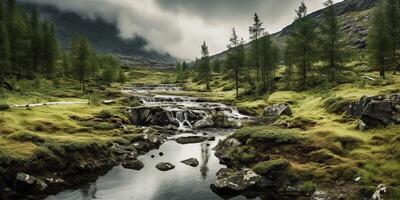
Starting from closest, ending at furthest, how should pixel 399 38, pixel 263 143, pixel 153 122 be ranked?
1. pixel 263 143
2. pixel 153 122
3. pixel 399 38

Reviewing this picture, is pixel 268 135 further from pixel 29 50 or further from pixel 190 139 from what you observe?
pixel 29 50

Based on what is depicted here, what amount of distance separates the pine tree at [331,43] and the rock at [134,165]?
58.2 m

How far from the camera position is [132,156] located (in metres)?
46.2

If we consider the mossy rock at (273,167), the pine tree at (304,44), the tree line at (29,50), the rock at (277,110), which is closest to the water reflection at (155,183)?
the mossy rock at (273,167)

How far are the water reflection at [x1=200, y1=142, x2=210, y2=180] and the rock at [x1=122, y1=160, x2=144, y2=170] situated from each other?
288 inches

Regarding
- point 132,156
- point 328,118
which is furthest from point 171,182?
point 328,118

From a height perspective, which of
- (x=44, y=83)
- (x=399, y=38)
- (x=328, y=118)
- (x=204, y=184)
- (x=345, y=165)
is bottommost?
(x=204, y=184)

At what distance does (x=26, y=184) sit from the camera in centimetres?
3275

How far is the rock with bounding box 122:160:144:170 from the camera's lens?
1659 inches

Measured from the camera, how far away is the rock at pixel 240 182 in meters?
33.2

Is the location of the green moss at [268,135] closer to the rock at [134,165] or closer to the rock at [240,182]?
the rock at [240,182]

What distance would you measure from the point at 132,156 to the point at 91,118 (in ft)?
55.3

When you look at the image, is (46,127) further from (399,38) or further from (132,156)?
(399,38)

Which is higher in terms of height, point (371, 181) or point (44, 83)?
point (44, 83)
